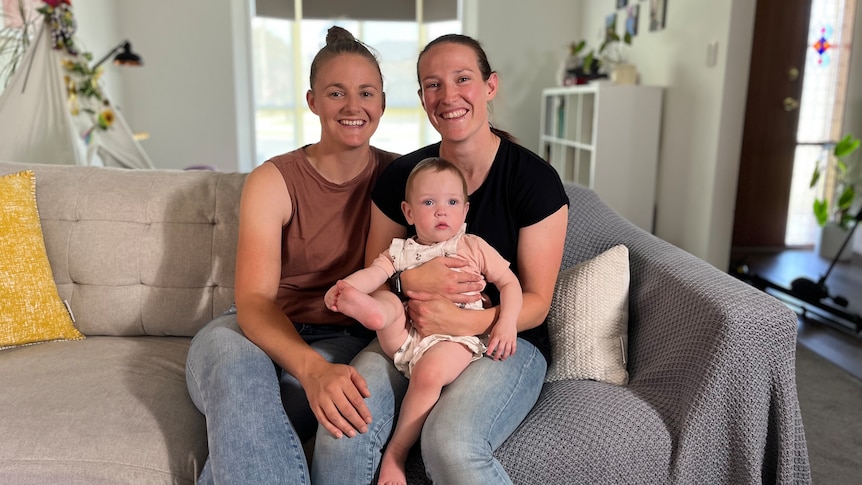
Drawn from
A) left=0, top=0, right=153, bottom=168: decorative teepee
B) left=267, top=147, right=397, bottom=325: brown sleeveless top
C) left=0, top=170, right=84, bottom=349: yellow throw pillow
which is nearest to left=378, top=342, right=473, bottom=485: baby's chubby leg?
left=267, top=147, right=397, bottom=325: brown sleeveless top

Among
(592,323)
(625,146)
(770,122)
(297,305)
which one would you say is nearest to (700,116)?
(770,122)

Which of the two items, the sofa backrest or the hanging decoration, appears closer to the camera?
the sofa backrest

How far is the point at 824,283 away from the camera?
3244 millimetres

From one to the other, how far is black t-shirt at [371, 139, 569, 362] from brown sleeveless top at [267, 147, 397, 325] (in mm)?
101

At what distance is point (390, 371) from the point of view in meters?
1.28

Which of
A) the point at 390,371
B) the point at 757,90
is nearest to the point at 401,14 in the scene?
the point at 757,90

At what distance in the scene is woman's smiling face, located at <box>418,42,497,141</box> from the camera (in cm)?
134

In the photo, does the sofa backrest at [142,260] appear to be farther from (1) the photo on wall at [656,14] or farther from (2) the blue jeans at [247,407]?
(1) the photo on wall at [656,14]

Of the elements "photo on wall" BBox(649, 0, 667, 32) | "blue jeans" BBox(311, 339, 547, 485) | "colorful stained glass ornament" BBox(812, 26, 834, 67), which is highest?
"photo on wall" BBox(649, 0, 667, 32)

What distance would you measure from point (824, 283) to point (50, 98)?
368cm

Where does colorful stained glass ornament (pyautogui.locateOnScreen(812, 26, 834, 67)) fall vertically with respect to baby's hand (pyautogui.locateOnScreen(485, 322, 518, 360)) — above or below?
above

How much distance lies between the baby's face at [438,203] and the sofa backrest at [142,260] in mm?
603

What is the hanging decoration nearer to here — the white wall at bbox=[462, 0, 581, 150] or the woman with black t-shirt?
the woman with black t-shirt

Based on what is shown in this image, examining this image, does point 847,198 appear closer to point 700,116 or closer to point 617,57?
point 700,116
